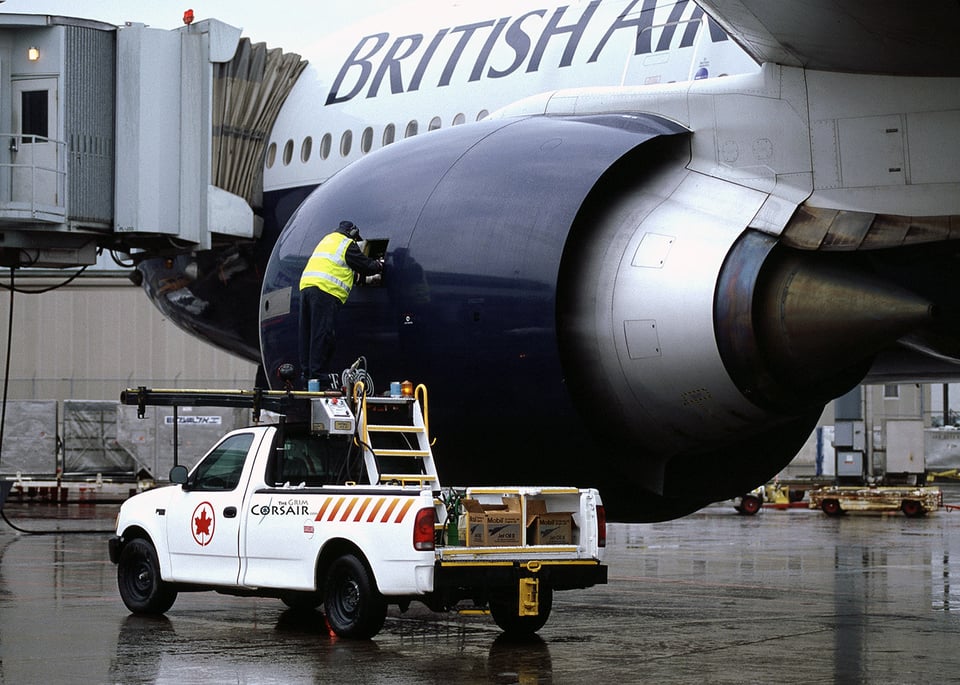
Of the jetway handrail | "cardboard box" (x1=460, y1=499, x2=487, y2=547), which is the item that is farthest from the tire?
"cardboard box" (x1=460, y1=499, x2=487, y2=547)

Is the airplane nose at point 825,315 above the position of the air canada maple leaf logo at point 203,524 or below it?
above

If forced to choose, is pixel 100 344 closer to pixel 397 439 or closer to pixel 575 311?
pixel 397 439

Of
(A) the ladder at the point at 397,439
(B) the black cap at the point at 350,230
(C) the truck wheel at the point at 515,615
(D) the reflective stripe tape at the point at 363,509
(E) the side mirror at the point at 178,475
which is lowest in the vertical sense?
(C) the truck wheel at the point at 515,615

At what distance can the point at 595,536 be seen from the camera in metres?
10.5

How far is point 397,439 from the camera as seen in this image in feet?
37.8

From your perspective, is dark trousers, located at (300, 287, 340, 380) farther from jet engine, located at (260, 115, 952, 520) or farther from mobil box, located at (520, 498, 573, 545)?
mobil box, located at (520, 498, 573, 545)

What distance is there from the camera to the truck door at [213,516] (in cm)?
1109

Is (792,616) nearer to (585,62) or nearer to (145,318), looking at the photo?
(585,62)

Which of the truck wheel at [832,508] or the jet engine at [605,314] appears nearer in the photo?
the jet engine at [605,314]

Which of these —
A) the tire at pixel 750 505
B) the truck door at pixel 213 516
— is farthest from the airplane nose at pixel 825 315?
the tire at pixel 750 505

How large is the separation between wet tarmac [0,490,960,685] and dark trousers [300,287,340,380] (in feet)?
6.68

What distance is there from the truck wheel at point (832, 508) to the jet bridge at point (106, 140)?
16147 millimetres

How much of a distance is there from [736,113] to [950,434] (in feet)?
150

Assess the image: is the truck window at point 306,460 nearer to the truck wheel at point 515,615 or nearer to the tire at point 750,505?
the truck wheel at point 515,615
